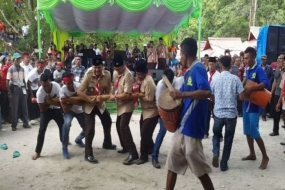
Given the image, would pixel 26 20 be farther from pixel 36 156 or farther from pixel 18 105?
pixel 36 156

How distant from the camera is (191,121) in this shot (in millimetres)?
4031

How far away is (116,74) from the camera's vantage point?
6445mm

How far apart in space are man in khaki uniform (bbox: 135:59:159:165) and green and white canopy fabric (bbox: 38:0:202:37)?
608cm

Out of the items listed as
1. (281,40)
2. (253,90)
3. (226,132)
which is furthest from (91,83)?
(281,40)

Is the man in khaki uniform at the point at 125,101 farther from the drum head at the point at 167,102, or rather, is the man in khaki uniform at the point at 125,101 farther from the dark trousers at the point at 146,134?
the drum head at the point at 167,102

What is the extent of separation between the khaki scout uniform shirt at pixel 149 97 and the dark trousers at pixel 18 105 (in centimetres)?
419

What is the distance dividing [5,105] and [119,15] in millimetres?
7502

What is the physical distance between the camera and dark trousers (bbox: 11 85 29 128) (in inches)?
353

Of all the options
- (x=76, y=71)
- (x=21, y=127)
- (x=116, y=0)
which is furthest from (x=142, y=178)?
(x=116, y=0)

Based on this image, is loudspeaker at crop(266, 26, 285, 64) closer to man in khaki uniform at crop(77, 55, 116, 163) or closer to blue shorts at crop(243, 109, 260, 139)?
blue shorts at crop(243, 109, 260, 139)

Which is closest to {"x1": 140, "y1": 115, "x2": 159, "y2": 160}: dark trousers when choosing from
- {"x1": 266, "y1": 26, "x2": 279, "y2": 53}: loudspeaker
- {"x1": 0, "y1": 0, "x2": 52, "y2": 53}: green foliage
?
{"x1": 266, "y1": 26, "x2": 279, "y2": 53}: loudspeaker

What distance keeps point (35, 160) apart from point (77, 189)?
1.70 m

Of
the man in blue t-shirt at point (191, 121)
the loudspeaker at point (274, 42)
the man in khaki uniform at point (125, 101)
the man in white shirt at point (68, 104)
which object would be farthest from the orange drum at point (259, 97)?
the loudspeaker at point (274, 42)

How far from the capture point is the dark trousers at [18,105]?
353 inches
